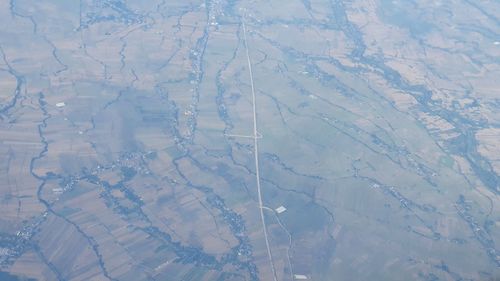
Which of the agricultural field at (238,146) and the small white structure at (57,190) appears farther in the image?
the small white structure at (57,190)

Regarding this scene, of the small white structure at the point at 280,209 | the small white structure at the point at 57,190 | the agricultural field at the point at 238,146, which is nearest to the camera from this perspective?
the agricultural field at the point at 238,146

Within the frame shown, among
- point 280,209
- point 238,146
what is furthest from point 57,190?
point 280,209

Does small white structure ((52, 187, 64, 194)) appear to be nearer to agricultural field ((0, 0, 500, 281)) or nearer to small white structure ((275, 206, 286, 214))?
agricultural field ((0, 0, 500, 281))

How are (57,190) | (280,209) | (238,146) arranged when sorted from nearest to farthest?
(57,190)
(280,209)
(238,146)

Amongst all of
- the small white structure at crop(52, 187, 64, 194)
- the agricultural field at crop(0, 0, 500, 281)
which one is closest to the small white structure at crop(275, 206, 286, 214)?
the agricultural field at crop(0, 0, 500, 281)

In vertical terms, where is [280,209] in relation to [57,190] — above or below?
below

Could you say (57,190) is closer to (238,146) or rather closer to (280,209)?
(238,146)

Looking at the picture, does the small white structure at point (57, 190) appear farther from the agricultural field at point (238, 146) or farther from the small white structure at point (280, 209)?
the small white structure at point (280, 209)

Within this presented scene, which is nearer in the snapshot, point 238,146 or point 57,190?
point 57,190

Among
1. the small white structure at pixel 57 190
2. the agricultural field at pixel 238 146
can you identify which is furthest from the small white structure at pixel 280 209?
the small white structure at pixel 57 190

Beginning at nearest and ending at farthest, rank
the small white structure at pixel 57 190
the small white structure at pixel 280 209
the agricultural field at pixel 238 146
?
the agricultural field at pixel 238 146 → the small white structure at pixel 57 190 → the small white structure at pixel 280 209

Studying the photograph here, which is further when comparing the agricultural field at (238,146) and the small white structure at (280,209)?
the small white structure at (280,209)

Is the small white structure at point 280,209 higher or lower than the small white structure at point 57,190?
lower
